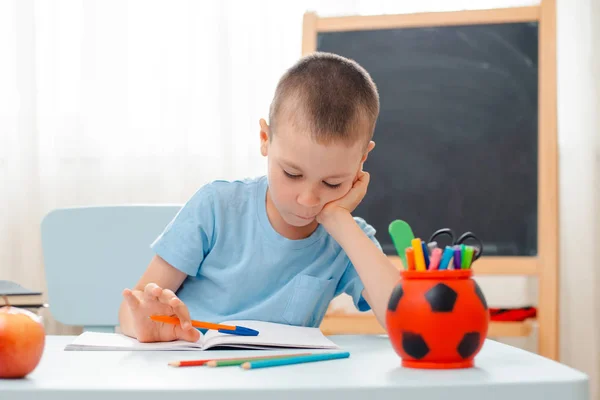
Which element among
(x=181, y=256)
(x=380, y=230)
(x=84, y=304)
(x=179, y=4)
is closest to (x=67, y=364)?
(x=181, y=256)

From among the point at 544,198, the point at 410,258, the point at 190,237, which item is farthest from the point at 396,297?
the point at 544,198

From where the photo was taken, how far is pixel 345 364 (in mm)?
660

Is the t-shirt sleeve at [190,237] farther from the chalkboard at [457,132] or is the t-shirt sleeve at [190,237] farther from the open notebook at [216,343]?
the chalkboard at [457,132]

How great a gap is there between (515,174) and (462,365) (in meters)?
1.57

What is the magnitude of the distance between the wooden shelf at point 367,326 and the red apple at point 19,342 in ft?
4.82

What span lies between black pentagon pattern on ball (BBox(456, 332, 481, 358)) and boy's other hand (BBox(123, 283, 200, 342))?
0.34m

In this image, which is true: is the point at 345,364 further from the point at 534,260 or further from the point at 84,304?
the point at 534,260

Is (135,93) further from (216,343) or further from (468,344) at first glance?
(468,344)

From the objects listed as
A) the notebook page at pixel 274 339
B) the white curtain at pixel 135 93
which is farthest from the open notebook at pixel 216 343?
the white curtain at pixel 135 93

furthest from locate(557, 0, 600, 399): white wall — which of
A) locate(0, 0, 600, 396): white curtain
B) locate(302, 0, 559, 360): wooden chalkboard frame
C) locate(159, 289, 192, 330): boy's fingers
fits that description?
locate(159, 289, 192, 330): boy's fingers

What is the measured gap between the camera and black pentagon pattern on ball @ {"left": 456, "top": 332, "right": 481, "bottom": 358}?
624 mm

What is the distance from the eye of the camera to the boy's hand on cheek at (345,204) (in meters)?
1.12

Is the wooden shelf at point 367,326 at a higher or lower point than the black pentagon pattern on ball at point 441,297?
lower

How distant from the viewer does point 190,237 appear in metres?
1.20
